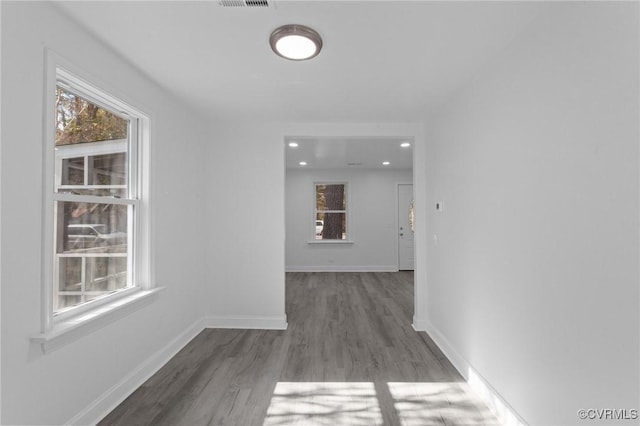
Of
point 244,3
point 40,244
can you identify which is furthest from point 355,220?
point 40,244

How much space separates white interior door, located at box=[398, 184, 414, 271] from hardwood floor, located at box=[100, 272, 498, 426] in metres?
3.75

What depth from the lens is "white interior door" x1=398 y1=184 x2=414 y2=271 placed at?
755 centimetres

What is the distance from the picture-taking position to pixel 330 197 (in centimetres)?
768

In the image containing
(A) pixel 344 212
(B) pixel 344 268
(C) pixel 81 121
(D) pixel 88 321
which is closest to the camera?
(D) pixel 88 321

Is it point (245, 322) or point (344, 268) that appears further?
point (344, 268)

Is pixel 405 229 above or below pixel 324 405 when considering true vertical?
above

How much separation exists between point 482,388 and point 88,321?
102 inches

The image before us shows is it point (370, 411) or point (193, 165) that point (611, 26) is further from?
point (193, 165)

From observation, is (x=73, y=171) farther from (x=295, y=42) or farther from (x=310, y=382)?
(x=310, y=382)

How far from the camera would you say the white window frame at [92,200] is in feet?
5.29

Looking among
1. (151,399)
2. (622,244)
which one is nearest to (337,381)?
(151,399)

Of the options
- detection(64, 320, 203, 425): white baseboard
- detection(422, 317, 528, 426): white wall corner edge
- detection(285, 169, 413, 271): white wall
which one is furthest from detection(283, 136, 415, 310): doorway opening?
detection(64, 320, 203, 425): white baseboard

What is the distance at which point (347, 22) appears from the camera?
5.75 ft

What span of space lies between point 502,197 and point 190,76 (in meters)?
2.42
